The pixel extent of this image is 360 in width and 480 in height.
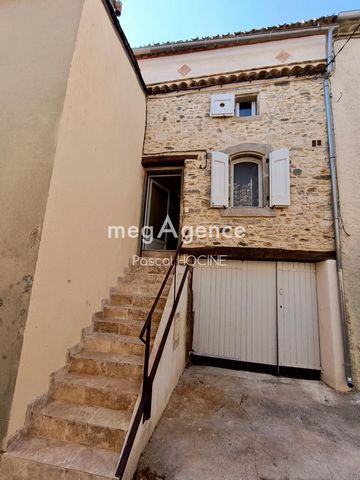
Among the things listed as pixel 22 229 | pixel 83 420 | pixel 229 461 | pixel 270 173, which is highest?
pixel 270 173

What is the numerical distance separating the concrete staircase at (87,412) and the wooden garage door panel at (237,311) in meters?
1.51

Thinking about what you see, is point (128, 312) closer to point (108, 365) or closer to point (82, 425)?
point (108, 365)

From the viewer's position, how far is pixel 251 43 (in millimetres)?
5070

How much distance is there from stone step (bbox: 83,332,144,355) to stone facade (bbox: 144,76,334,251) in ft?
7.24

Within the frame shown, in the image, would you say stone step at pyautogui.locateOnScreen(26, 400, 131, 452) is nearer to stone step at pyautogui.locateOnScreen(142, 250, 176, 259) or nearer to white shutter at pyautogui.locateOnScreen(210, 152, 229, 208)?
stone step at pyautogui.locateOnScreen(142, 250, 176, 259)

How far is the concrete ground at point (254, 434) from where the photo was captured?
209 centimetres

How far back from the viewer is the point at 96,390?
2389mm

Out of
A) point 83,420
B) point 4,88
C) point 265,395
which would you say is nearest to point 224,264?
point 265,395

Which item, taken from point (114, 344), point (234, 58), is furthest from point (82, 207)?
point (234, 58)

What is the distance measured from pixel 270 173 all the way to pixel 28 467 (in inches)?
193

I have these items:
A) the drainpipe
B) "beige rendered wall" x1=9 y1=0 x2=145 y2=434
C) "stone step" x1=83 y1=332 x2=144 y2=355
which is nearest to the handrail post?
"stone step" x1=83 y1=332 x2=144 y2=355

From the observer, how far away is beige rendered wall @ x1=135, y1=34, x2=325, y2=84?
480 cm

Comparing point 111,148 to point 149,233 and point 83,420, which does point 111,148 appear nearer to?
point 149,233
